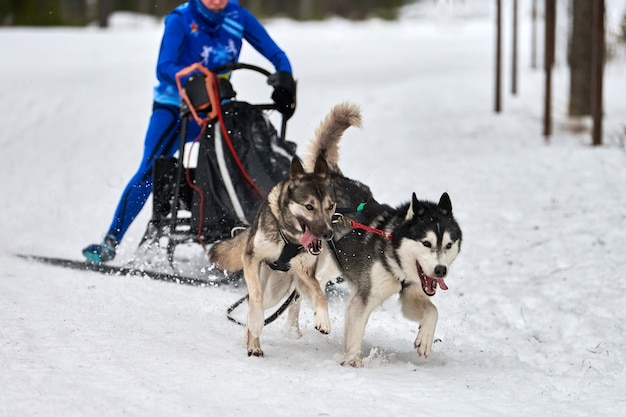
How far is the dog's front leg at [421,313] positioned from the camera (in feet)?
13.9

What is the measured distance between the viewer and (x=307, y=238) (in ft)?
13.6

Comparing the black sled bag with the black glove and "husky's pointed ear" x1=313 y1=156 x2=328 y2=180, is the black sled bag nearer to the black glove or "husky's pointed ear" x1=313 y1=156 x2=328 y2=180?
the black glove

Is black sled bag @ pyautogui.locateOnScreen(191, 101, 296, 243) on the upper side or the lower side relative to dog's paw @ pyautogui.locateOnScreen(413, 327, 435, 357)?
upper

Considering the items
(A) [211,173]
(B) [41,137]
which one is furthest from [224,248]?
(B) [41,137]

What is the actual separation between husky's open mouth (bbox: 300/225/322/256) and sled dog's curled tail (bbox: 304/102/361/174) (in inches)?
29.9

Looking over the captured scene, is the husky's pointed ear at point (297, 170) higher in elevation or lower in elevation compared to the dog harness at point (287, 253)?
higher

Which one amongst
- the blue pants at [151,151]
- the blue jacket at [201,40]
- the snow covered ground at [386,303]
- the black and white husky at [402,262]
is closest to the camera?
the snow covered ground at [386,303]

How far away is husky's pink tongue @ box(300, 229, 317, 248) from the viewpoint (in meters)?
4.14

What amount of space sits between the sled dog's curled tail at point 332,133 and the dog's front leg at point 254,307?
741 mm

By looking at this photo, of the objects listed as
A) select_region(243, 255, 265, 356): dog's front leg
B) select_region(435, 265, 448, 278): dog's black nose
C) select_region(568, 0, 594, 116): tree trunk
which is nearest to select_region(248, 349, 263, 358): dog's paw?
select_region(243, 255, 265, 356): dog's front leg

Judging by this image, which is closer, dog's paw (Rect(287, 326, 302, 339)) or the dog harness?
the dog harness

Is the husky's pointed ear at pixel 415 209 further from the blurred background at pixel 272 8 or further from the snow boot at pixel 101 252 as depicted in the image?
the blurred background at pixel 272 8

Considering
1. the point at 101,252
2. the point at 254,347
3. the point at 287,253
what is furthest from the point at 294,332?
the point at 101,252

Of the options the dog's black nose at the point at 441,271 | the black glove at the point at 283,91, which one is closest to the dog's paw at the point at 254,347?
the dog's black nose at the point at 441,271
